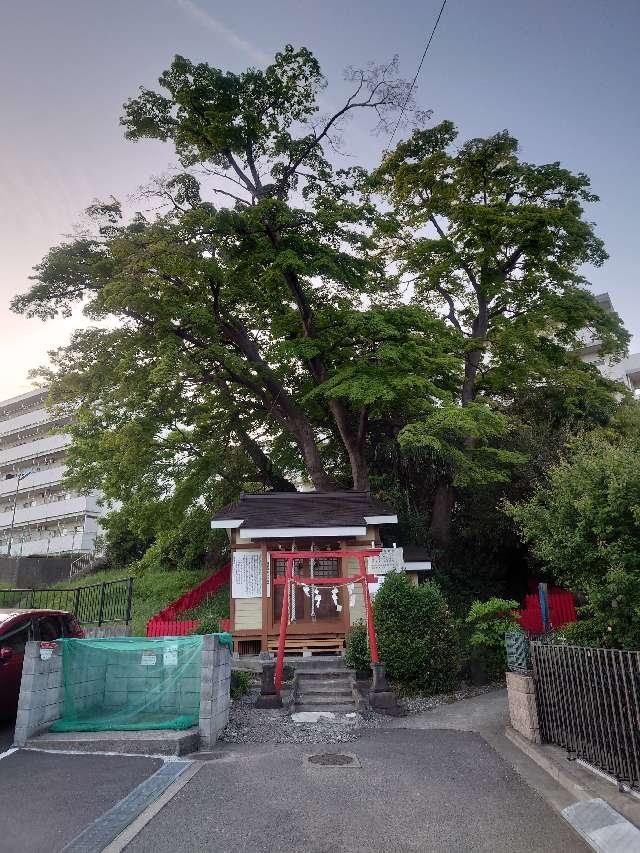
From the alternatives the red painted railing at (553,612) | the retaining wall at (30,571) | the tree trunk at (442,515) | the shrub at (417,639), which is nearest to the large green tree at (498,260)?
the tree trunk at (442,515)

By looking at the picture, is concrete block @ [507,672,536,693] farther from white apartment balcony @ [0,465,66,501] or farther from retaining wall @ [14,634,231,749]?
white apartment balcony @ [0,465,66,501]

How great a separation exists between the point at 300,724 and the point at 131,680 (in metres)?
3.39

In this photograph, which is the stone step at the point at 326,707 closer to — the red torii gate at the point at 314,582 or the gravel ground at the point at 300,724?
the gravel ground at the point at 300,724

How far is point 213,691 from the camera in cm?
885

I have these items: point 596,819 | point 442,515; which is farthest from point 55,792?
point 442,515

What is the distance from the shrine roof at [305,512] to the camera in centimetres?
1600

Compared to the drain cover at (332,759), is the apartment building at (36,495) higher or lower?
higher

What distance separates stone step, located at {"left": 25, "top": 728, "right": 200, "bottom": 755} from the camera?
313 inches

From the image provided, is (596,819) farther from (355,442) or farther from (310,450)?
(310,450)

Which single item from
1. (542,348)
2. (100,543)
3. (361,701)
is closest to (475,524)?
(542,348)

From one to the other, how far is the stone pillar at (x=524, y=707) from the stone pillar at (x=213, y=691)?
5.05m

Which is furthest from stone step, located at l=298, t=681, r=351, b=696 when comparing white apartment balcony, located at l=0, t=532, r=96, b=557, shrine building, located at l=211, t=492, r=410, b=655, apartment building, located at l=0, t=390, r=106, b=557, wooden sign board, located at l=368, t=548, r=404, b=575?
white apartment balcony, located at l=0, t=532, r=96, b=557

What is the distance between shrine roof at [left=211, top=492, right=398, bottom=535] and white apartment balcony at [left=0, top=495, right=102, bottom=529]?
2492 cm

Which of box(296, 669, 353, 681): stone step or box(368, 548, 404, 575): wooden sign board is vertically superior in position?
box(368, 548, 404, 575): wooden sign board
